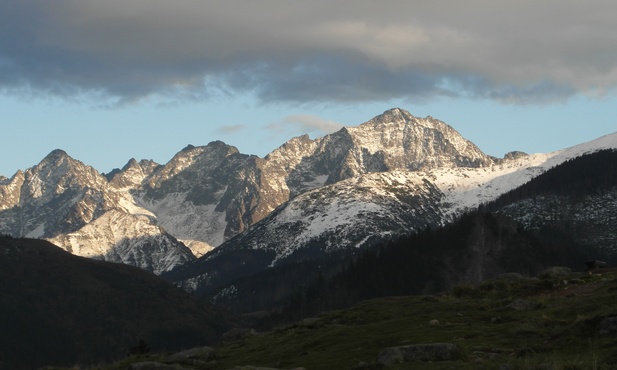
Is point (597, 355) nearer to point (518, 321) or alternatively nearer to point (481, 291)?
point (518, 321)

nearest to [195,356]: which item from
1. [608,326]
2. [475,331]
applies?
[475,331]

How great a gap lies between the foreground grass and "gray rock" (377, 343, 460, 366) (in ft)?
2.46

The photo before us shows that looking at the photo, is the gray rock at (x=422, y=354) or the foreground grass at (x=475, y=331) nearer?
the foreground grass at (x=475, y=331)

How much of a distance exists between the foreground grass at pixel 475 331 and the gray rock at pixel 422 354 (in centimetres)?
75

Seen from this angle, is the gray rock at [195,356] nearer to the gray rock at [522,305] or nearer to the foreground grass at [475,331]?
the foreground grass at [475,331]

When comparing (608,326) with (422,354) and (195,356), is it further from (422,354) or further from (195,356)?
(195,356)

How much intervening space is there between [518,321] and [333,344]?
41.1 ft

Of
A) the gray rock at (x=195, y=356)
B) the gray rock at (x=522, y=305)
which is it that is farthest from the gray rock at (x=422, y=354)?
the gray rock at (x=195, y=356)

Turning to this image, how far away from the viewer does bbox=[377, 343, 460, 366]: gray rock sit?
4516 centimetres

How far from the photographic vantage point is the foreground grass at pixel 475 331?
4284 centimetres

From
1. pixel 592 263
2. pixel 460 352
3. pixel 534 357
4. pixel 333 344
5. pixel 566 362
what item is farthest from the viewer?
pixel 592 263

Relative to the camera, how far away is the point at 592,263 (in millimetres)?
88688

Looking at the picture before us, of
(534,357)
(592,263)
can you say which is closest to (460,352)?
(534,357)

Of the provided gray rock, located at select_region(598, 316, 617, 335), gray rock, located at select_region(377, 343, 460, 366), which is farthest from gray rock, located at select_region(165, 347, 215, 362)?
gray rock, located at select_region(598, 316, 617, 335)
